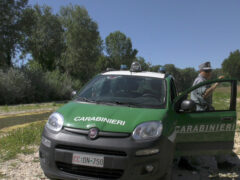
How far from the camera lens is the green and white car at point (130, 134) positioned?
2.88 meters

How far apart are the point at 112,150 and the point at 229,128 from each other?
205 cm

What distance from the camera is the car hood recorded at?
3039mm

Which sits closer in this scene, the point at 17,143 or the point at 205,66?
the point at 205,66

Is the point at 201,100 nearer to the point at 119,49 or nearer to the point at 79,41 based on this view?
the point at 79,41

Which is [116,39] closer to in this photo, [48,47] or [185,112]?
[48,47]

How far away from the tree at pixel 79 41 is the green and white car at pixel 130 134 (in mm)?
40374

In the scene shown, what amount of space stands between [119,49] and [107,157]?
82.4m

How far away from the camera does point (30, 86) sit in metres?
23.7

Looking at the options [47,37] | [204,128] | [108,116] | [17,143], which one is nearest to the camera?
[108,116]

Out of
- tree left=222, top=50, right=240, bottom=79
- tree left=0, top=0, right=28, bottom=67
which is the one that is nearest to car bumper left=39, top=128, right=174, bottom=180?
tree left=0, top=0, right=28, bottom=67

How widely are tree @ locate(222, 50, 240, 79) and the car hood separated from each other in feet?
281

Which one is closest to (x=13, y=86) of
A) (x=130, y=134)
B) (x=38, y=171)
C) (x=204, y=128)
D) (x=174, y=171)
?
(x=38, y=171)

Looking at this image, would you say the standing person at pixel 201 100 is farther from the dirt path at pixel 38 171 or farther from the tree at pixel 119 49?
the tree at pixel 119 49

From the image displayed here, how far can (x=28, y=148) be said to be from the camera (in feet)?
18.3
